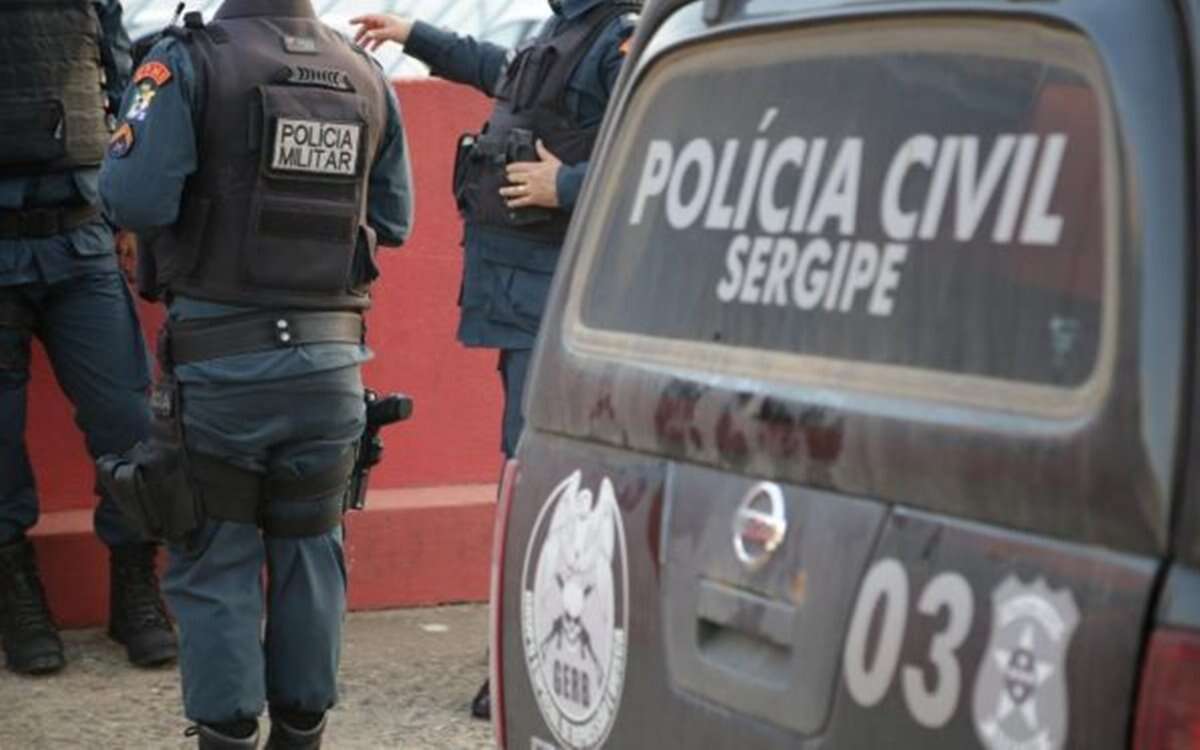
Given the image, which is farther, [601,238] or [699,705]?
[601,238]

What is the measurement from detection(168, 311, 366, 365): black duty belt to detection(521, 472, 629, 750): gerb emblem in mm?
2042

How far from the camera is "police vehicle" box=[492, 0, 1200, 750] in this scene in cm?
250

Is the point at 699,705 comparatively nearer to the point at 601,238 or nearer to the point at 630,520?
the point at 630,520

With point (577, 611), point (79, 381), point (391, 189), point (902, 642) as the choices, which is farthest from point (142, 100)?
point (902, 642)

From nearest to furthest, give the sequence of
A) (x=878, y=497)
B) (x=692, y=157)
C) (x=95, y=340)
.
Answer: (x=878, y=497) < (x=692, y=157) < (x=95, y=340)

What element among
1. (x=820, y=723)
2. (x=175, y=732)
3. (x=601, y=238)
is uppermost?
(x=601, y=238)

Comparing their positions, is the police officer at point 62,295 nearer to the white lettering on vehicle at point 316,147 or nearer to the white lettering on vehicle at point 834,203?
the white lettering on vehicle at point 316,147

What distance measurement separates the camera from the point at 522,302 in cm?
628

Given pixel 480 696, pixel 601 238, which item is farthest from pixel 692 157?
pixel 480 696

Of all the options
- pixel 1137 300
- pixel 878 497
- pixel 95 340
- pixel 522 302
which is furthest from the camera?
pixel 95 340

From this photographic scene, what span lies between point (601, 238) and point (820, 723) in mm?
956

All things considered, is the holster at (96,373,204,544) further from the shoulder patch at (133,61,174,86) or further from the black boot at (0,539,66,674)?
the black boot at (0,539,66,674)

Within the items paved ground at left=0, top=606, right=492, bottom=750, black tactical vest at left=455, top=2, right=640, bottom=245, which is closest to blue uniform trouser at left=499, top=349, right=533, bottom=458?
black tactical vest at left=455, top=2, right=640, bottom=245

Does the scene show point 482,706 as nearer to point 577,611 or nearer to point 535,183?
point 535,183
